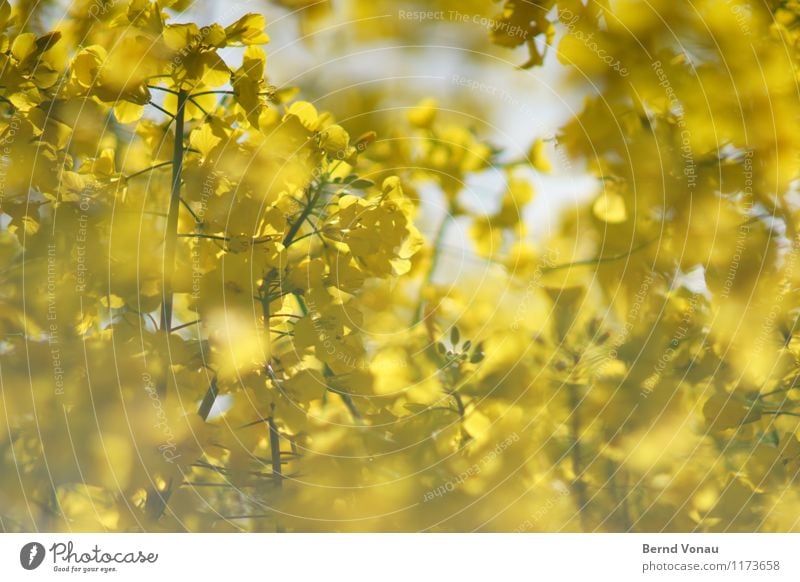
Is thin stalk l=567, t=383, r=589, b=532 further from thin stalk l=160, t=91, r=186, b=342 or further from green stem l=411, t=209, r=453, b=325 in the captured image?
thin stalk l=160, t=91, r=186, b=342

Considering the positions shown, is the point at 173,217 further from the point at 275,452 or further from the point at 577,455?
the point at 577,455

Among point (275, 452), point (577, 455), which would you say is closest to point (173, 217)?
point (275, 452)

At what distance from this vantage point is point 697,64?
0.51m

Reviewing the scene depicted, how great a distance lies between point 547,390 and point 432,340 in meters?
0.08

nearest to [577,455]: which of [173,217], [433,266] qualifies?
[433,266]

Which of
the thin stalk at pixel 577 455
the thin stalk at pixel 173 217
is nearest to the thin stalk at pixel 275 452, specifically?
the thin stalk at pixel 173 217

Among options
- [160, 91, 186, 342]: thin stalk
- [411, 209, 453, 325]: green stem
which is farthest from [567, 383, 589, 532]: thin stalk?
[160, 91, 186, 342]: thin stalk

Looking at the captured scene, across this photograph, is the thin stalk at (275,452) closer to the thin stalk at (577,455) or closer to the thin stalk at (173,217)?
the thin stalk at (173,217)

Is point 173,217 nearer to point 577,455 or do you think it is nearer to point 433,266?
point 433,266

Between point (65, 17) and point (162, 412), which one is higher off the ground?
point (65, 17)

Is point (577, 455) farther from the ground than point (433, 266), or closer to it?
closer to it
